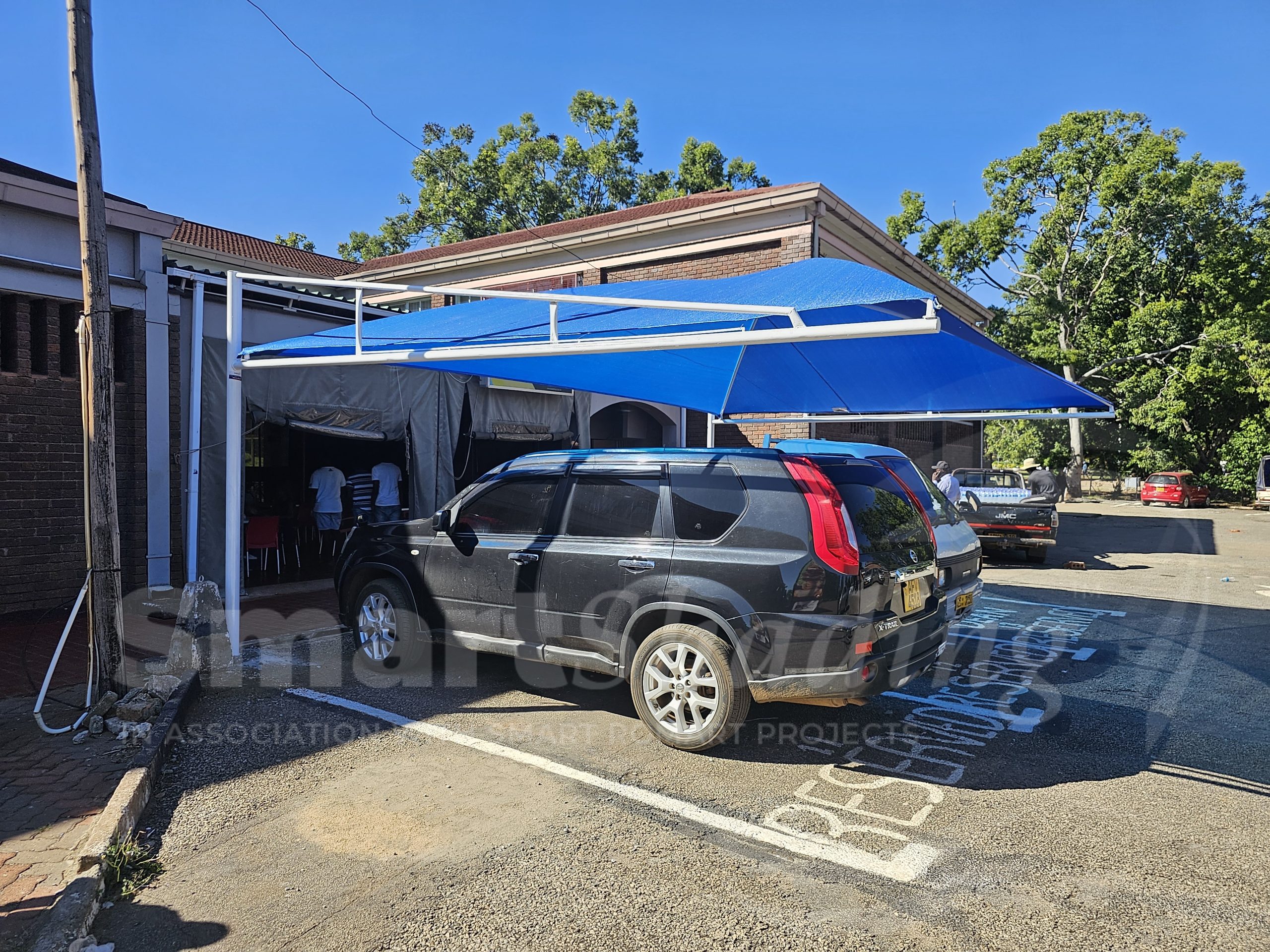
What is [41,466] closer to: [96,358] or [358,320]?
[96,358]

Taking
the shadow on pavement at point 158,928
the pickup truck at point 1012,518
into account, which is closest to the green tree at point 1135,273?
the pickup truck at point 1012,518

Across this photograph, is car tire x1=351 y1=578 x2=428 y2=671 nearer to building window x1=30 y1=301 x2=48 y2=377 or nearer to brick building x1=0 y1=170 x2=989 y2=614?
brick building x1=0 y1=170 x2=989 y2=614

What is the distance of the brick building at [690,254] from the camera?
14.0m

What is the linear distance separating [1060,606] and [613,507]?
6.91 metres

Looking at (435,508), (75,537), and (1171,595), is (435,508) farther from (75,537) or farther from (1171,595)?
(1171,595)

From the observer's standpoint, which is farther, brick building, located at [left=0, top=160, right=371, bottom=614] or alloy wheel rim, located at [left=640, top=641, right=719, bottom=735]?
brick building, located at [left=0, top=160, right=371, bottom=614]

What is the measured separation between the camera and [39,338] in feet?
27.1

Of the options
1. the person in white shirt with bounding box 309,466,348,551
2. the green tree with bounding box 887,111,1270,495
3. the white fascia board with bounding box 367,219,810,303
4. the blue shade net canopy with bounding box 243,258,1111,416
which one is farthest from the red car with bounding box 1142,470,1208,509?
the person in white shirt with bounding box 309,466,348,551

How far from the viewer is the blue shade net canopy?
5410 mm

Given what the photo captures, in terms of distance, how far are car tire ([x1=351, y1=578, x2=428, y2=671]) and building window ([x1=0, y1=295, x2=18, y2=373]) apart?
4635 mm

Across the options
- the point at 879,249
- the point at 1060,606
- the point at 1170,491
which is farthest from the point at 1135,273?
the point at 1060,606

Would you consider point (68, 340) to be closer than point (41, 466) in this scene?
No

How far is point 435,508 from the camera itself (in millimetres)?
11023

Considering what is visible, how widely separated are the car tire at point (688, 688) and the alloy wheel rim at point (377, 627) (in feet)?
7.72
